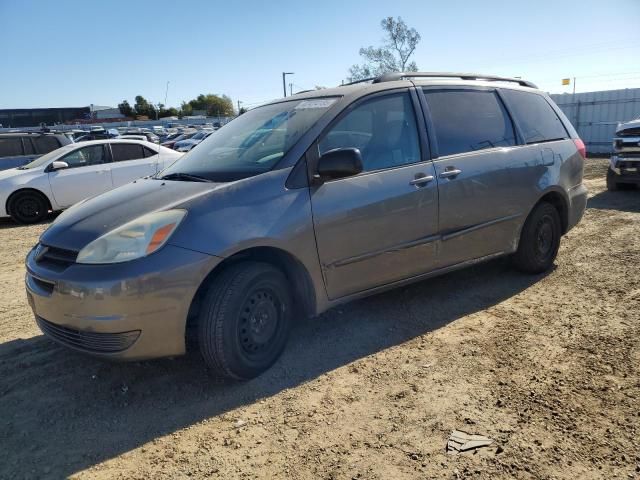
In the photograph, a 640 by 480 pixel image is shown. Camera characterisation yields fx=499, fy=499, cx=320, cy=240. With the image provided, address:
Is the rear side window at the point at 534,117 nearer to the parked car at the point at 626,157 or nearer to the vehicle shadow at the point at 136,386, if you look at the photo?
the vehicle shadow at the point at 136,386

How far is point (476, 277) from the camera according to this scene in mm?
4984

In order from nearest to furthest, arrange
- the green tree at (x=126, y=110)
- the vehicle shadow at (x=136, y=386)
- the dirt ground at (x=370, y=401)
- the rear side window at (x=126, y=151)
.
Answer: the dirt ground at (x=370, y=401)
the vehicle shadow at (x=136, y=386)
the rear side window at (x=126, y=151)
the green tree at (x=126, y=110)

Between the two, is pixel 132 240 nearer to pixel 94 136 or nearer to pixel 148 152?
pixel 148 152

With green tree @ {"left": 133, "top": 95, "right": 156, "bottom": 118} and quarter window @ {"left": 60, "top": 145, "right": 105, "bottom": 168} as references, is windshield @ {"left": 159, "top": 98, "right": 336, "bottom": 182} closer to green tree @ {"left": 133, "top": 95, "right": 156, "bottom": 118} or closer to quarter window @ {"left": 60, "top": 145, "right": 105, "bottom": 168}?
quarter window @ {"left": 60, "top": 145, "right": 105, "bottom": 168}

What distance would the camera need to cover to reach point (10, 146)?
11539mm

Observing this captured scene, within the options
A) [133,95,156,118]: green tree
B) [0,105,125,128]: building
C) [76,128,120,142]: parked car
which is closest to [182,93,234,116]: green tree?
[133,95,156,118]: green tree

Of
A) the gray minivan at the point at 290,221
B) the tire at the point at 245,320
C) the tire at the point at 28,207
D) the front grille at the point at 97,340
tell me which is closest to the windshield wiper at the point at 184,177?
the gray minivan at the point at 290,221

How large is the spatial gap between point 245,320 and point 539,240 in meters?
3.17

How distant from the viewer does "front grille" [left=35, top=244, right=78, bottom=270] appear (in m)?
2.90

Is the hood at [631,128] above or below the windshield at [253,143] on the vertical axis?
below

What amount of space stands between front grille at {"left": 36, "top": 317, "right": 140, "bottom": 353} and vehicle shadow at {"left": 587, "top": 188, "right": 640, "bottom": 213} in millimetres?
7971

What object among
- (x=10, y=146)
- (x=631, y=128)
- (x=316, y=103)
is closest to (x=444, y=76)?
(x=316, y=103)

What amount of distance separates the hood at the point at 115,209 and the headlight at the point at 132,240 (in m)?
0.08

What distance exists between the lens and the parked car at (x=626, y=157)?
928 cm
